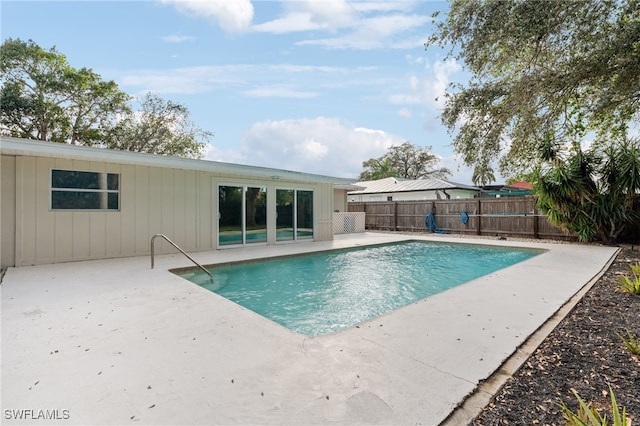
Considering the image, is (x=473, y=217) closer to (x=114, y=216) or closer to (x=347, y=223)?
(x=347, y=223)

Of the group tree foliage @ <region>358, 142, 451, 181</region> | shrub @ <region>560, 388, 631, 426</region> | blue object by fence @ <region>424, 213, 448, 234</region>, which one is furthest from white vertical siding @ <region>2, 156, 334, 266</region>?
tree foliage @ <region>358, 142, 451, 181</region>

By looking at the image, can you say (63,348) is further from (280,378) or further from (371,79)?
(371,79)

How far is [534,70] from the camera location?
6297 millimetres

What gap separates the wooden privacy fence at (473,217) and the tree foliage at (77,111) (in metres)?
14.3

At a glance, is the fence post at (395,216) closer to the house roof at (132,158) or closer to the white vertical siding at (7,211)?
the house roof at (132,158)

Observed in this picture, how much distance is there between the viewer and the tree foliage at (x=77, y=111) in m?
16.4

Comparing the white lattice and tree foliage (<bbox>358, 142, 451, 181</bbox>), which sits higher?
tree foliage (<bbox>358, 142, 451, 181</bbox>)

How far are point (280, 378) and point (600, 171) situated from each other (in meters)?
11.7

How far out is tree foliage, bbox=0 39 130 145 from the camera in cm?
1623

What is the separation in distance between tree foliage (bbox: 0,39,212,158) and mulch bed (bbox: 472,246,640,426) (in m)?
22.9

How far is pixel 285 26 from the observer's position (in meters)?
8.57

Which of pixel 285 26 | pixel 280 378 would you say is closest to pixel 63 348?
pixel 280 378

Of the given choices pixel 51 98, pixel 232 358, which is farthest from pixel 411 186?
pixel 51 98

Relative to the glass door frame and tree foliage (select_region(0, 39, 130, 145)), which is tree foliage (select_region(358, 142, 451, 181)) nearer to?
tree foliage (select_region(0, 39, 130, 145))
